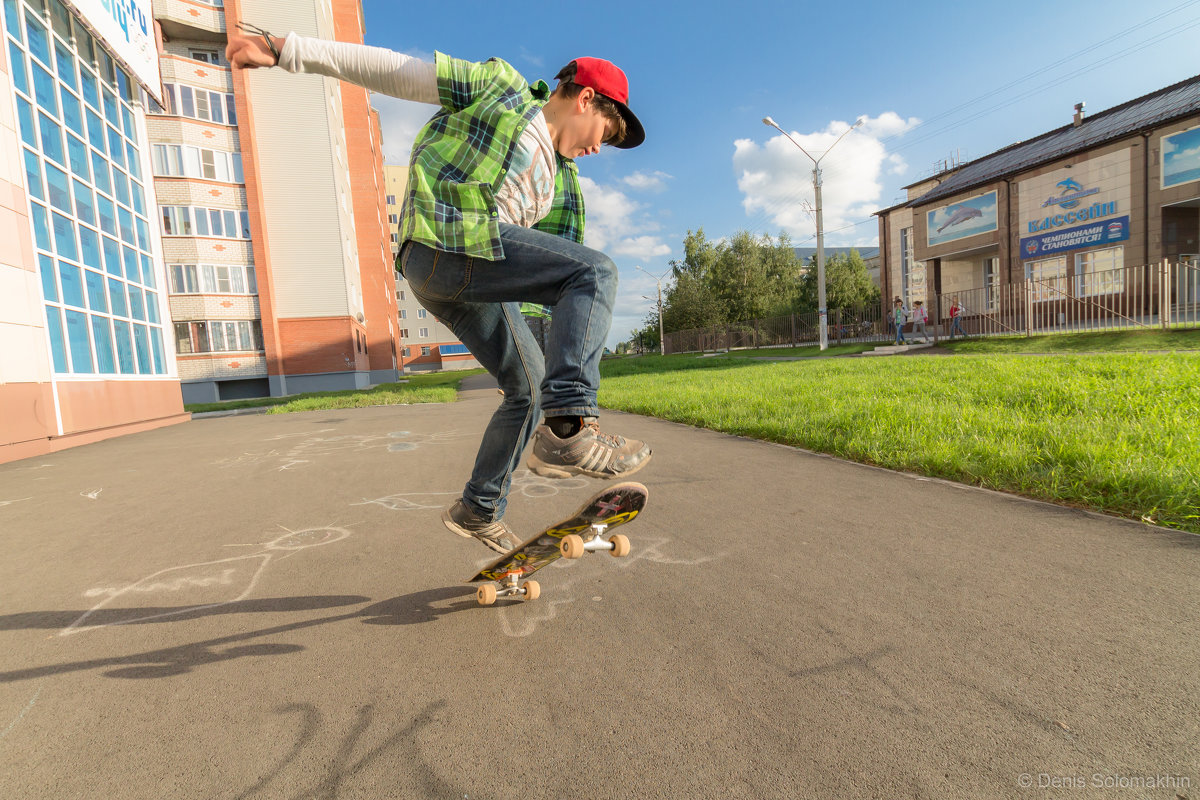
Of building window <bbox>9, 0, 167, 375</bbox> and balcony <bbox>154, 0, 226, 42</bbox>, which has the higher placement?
balcony <bbox>154, 0, 226, 42</bbox>

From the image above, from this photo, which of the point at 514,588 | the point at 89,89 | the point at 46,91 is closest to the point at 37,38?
the point at 46,91

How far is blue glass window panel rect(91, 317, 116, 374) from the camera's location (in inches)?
406

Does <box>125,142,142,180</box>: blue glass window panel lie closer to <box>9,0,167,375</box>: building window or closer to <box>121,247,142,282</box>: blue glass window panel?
<box>9,0,167,375</box>: building window

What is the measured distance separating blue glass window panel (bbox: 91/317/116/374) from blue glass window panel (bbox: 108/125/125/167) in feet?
11.9

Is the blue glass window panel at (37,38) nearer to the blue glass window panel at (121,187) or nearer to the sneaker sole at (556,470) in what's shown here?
the blue glass window panel at (121,187)

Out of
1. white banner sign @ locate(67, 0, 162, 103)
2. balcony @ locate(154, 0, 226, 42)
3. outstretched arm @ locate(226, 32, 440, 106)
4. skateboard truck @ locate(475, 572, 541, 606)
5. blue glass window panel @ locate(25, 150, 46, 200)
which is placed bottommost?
skateboard truck @ locate(475, 572, 541, 606)

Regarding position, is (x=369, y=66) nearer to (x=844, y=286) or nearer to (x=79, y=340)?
(x=79, y=340)

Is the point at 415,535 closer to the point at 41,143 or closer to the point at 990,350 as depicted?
the point at 41,143

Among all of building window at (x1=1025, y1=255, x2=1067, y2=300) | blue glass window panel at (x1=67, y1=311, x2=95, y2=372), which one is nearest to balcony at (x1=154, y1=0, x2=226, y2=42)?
blue glass window panel at (x1=67, y1=311, x2=95, y2=372)

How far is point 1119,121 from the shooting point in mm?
23953

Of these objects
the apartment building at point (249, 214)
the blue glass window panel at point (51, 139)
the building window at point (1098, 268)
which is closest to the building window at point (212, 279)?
the apartment building at point (249, 214)

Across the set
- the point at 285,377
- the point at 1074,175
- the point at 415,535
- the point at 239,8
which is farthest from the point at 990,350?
the point at 239,8

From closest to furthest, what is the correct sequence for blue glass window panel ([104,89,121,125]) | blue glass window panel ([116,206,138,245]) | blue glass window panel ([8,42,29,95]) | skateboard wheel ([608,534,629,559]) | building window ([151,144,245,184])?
skateboard wheel ([608,534,629,559])
blue glass window panel ([8,42,29,95])
blue glass window panel ([104,89,121,125])
blue glass window panel ([116,206,138,245])
building window ([151,144,245,184])

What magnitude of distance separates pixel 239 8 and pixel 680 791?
3582cm
